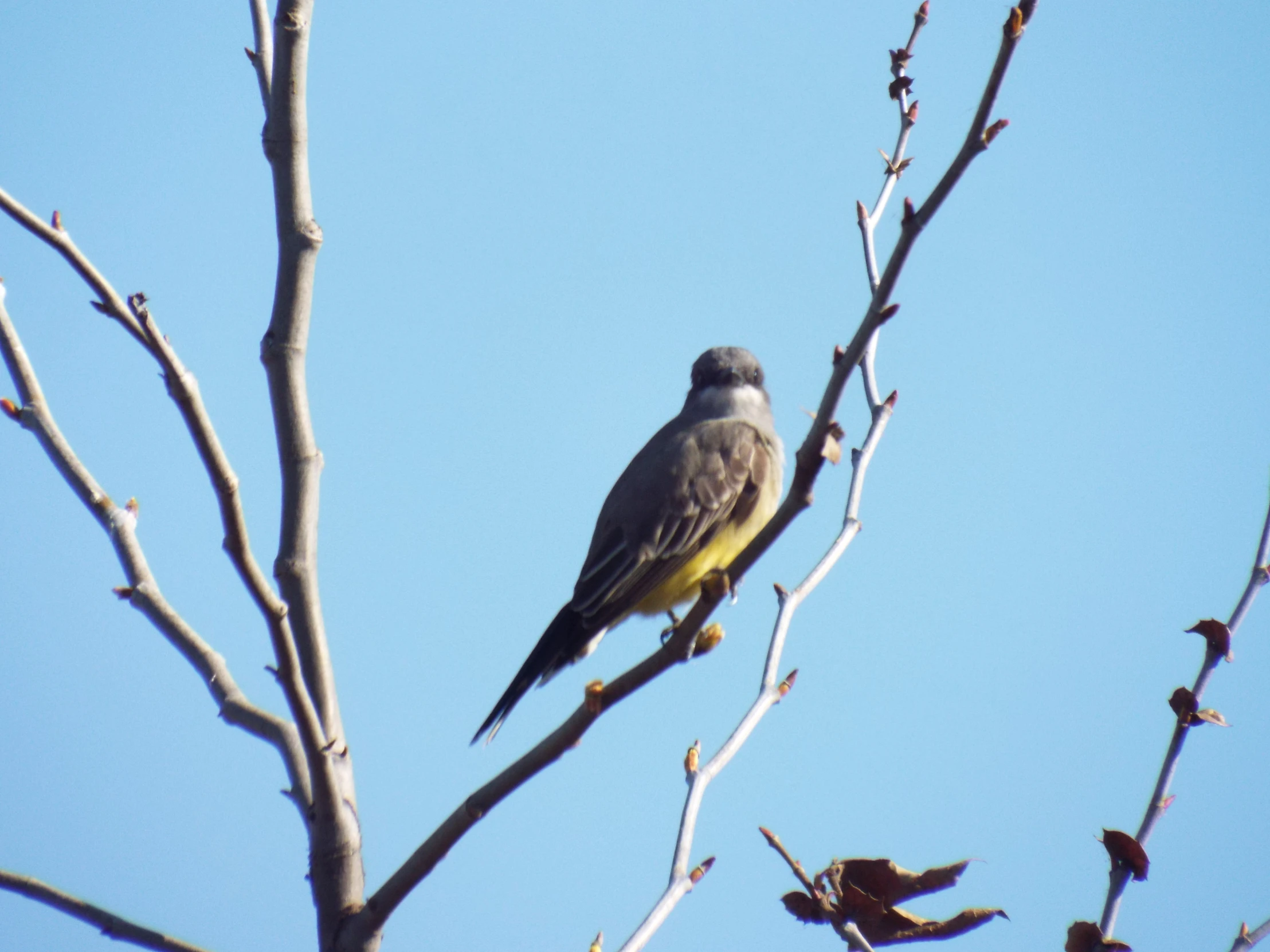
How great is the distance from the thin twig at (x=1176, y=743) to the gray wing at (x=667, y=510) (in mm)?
3079

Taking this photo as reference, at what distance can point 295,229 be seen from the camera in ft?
9.87

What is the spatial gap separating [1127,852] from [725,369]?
5.14m

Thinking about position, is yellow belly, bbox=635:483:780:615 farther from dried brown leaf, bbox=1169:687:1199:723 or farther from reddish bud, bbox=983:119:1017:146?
reddish bud, bbox=983:119:1017:146

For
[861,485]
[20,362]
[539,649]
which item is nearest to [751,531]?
[539,649]

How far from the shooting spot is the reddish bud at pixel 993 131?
2385 millimetres

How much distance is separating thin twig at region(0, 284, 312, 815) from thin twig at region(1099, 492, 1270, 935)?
200 cm

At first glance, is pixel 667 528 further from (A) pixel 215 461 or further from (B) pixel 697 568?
(A) pixel 215 461

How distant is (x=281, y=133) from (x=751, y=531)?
3.69 metres

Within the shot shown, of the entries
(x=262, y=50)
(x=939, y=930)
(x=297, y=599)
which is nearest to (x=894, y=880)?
(x=939, y=930)

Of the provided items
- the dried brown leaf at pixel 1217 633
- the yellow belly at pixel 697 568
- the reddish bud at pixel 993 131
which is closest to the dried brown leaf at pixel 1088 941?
the dried brown leaf at pixel 1217 633

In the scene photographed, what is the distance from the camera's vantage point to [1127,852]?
8.73 ft

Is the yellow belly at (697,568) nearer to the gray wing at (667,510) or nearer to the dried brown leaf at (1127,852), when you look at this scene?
the gray wing at (667,510)

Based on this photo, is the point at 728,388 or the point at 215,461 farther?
the point at 728,388

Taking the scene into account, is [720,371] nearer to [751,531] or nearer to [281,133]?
[751,531]
